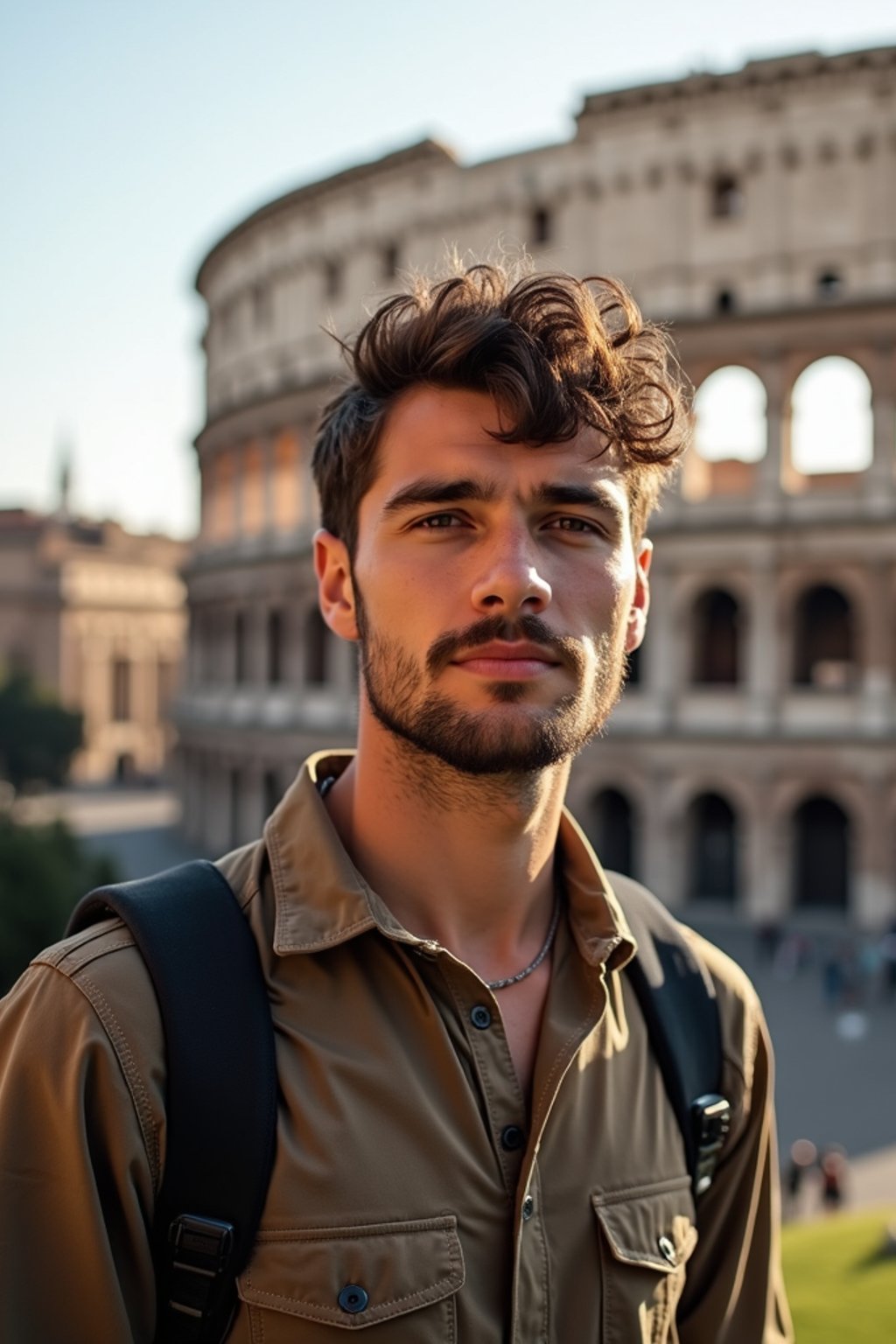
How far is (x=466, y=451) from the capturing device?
262cm

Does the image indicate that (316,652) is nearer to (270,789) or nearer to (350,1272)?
(270,789)

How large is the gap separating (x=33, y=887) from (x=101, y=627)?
49.2 metres

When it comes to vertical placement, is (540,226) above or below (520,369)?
above

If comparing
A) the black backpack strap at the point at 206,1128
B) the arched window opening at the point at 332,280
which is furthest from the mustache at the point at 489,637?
the arched window opening at the point at 332,280

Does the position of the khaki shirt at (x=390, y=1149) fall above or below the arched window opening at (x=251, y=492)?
below

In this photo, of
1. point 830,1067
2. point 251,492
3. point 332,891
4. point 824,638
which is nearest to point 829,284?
point 824,638

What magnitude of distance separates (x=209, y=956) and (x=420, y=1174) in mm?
576

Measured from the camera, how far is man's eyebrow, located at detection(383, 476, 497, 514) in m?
2.59

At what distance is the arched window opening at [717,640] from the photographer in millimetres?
29906

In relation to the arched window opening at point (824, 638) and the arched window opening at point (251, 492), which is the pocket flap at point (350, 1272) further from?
the arched window opening at point (251, 492)

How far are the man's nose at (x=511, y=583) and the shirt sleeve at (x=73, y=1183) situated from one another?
105 centimetres

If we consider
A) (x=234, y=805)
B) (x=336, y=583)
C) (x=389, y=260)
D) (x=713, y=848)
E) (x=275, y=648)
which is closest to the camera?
(x=336, y=583)

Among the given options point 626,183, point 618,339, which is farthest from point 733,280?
point 618,339

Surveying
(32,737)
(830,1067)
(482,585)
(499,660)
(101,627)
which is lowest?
(830,1067)
